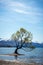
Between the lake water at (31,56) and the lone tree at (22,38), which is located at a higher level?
the lone tree at (22,38)

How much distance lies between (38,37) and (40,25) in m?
0.21

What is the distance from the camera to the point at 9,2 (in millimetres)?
2705

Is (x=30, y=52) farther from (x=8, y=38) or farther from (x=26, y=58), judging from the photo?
(x=8, y=38)

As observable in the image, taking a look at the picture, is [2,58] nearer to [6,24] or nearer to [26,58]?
[26,58]

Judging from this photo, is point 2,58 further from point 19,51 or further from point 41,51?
point 41,51

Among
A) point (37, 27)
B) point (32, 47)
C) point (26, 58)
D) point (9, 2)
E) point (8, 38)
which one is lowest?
point (26, 58)

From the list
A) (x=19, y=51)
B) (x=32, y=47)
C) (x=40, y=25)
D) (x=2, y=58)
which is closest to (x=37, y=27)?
(x=40, y=25)

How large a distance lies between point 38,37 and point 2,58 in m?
0.72

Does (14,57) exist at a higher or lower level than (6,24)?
lower

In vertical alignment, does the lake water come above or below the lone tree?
below

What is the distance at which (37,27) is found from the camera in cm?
266

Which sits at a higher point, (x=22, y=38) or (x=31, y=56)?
(x=22, y=38)

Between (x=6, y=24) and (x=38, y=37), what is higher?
(x=6, y=24)

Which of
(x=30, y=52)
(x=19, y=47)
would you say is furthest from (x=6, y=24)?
(x=30, y=52)
